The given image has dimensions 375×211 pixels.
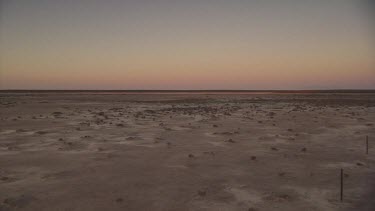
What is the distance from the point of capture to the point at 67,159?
13.3 metres

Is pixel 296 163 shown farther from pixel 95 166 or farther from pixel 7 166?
pixel 7 166

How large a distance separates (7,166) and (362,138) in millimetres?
18168

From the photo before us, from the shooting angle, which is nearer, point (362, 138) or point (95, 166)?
point (95, 166)

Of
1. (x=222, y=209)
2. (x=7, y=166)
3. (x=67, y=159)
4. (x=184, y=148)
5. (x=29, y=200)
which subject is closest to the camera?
(x=222, y=209)

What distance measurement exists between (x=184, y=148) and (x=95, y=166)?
502cm

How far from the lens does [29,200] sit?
28.1 feet

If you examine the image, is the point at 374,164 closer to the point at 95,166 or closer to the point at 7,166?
the point at 95,166

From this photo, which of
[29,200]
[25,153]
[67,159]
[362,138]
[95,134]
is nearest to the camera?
[29,200]

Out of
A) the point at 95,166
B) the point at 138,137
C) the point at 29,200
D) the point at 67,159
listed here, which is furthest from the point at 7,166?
the point at 138,137

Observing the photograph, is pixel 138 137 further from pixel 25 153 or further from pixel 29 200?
pixel 29 200

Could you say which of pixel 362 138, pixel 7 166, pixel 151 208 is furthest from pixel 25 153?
pixel 362 138

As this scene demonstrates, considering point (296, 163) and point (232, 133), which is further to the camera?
point (232, 133)

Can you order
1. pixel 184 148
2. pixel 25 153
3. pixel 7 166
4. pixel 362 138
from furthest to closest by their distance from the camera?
pixel 362 138
pixel 184 148
pixel 25 153
pixel 7 166

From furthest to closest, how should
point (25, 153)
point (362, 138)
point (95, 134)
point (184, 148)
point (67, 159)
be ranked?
point (95, 134), point (362, 138), point (184, 148), point (25, 153), point (67, 159)
